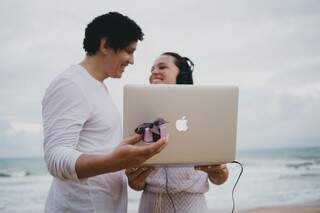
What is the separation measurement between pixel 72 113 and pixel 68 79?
0.14 metres

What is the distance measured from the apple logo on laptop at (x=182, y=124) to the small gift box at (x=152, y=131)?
153 mm

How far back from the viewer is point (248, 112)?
14336 millimetres

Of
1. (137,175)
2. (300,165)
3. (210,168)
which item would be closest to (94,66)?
(137,175)

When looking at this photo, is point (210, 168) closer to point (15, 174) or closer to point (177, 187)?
point (177, 187)

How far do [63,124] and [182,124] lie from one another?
20.6 inches

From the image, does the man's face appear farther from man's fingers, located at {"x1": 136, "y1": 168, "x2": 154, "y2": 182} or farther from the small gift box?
man's fingers, located at {"x1": 136, "y1": 168, "x2": 154, "y2": 182}

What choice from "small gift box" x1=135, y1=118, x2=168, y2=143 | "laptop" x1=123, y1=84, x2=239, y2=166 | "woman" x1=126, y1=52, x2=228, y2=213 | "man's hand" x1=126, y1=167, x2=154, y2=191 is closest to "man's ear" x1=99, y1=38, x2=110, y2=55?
"laptop" x1=123, y1=84, x2=239, y2=166

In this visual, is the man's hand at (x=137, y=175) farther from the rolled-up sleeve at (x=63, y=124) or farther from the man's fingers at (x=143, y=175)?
the rolled-up sleeve at (x=63, y=124)

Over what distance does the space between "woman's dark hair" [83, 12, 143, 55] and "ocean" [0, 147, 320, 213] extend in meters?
5.61

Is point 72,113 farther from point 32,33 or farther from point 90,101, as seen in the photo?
point 32,33

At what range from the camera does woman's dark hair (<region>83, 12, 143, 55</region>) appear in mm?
1881

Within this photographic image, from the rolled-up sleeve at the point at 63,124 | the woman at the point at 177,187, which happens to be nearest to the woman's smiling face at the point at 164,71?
the woman at the point at 177,187

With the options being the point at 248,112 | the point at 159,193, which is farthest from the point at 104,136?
the point at 248,112

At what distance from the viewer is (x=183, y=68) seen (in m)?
2.75
